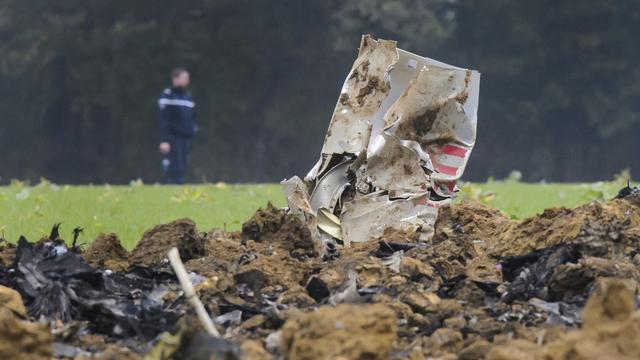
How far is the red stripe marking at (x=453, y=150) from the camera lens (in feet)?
22.2

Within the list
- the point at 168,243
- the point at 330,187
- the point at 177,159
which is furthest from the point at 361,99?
the point at 177,159

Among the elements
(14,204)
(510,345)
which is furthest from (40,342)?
(14,204)

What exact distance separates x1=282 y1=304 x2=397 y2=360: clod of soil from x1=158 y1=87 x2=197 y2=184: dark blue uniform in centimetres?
2430

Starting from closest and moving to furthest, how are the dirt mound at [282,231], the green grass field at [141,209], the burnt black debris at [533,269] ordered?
the burnt black debris at [533,269]
the dirt mound at [282,231]
the green grass field at [141,209]

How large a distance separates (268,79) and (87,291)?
1387 inches

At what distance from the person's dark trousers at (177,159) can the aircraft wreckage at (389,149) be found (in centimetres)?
2154

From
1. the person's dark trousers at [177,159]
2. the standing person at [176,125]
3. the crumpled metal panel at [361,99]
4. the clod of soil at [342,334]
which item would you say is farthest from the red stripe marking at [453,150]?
the person's dark trousers at [177,159]

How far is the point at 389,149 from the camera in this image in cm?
652

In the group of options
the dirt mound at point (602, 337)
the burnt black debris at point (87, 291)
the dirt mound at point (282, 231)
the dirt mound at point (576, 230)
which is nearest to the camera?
the dirt mound at point (602, 337)

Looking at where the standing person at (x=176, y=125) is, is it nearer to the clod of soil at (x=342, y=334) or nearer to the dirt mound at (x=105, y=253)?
the dirt mound at (x=105, y=253)

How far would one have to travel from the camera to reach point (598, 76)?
38.2m

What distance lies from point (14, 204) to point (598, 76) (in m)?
29.1

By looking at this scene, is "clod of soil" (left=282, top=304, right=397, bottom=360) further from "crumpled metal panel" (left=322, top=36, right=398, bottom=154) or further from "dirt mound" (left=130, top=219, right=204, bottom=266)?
"crumpled metal panel" (left=322, top=36, right=398, bottom=154)

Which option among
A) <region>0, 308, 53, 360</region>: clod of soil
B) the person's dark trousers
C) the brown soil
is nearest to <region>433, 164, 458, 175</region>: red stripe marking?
the brown soil
